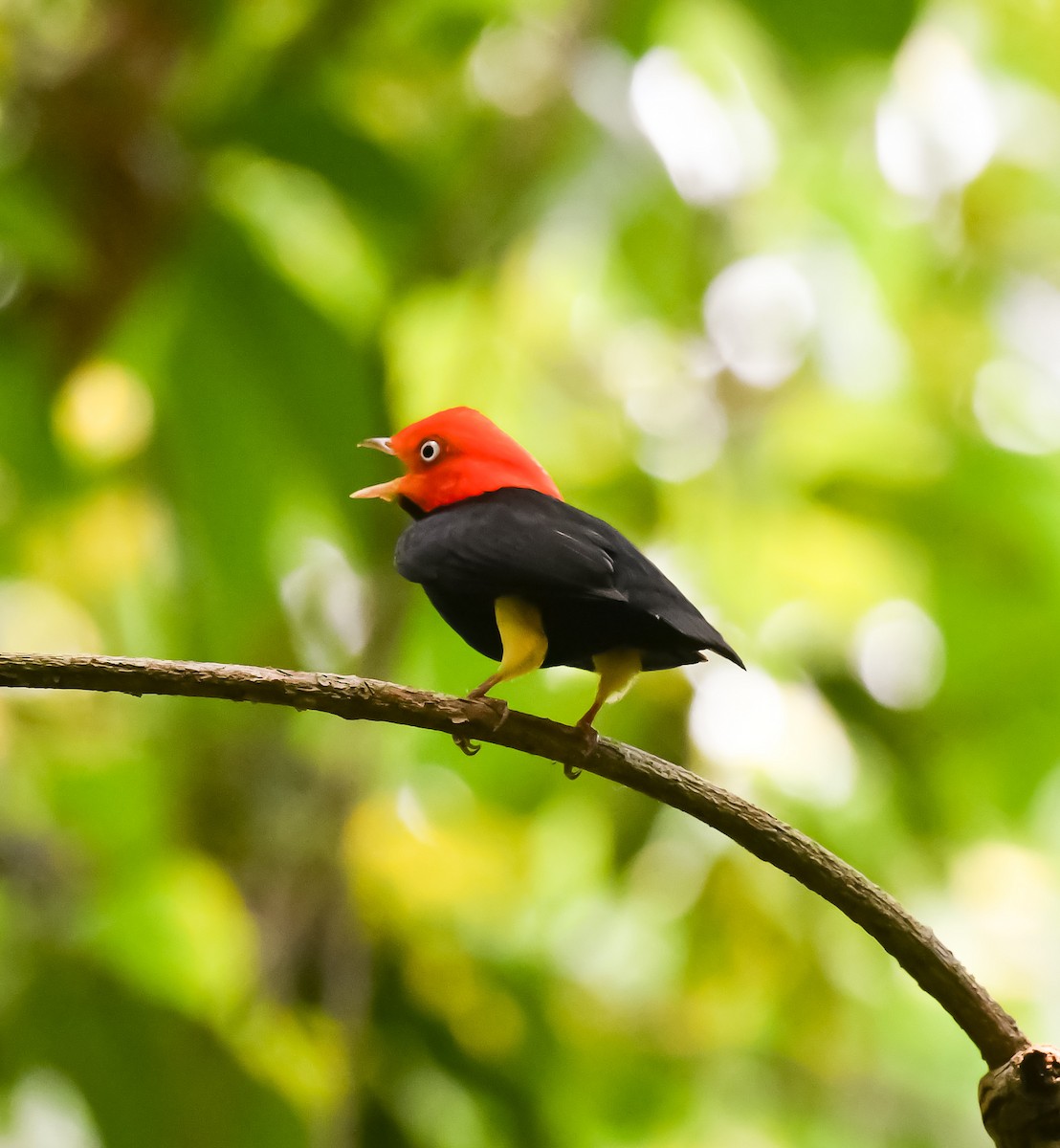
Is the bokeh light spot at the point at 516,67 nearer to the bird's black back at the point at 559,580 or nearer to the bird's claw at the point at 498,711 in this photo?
the bird's black back at the point at 559,580

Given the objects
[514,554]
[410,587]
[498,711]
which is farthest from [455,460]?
[410,587]

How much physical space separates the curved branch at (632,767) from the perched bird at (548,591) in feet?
0.29

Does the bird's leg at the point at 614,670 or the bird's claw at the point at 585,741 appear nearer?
the bird's claw at the point at 585,741

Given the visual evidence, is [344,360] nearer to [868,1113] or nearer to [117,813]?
[117,813]

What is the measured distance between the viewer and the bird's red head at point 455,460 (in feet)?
3.60

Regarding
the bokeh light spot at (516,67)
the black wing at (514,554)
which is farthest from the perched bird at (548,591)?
the bokeh light spot at (516,67)

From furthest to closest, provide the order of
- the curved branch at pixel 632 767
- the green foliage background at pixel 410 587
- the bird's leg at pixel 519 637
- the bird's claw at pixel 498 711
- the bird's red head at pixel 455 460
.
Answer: the green foliage background at pixel 410 587 < the bird's red head at pixel 455 460 < the bird's leg at pixel 519 637 < the bird's claw at pixel 498 711 < the curved branch at pixel 632 767

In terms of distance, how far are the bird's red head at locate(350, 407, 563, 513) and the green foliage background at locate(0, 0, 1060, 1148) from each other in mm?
872

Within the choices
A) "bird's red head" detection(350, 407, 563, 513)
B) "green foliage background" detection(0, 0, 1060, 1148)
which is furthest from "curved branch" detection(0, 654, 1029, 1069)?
"green foliage background" detection(0, 0, 1060, 1148)

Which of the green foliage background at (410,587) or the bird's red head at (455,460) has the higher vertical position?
the green foliage background at (410,587)

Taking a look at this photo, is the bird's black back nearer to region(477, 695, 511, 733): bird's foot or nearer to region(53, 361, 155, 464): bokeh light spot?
region(477, 695, 511, 733): bird's foot

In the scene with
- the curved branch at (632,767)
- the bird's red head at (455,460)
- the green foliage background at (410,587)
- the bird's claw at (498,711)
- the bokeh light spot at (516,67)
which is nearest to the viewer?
the curved branch at (632,767)

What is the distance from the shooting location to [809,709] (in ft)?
8.54

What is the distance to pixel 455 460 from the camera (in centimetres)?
111
